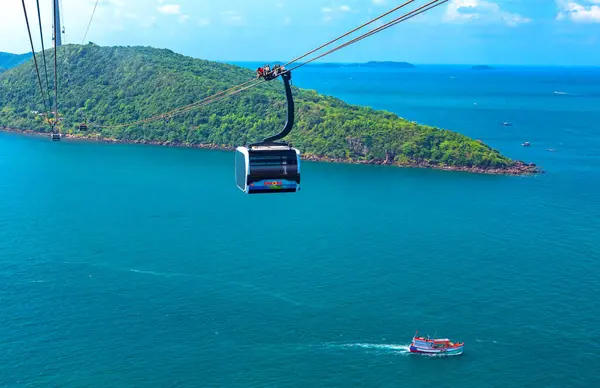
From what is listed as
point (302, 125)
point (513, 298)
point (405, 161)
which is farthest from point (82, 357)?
point (302, 125)

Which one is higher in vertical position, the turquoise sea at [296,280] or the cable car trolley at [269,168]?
the cable car trolley at [269,168]

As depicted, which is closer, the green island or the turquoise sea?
the turquoise sea

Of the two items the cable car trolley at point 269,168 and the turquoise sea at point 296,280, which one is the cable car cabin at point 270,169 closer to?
the cable car trolley at point 269,168

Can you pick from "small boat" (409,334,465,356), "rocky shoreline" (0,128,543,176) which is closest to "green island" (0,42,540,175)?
"rocky shoreline" (0,128,543,176)

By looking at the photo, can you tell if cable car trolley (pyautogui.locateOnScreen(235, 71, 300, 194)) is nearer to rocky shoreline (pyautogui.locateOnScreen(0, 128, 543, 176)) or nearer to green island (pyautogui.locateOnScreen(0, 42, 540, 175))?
rocky shoreline (pyautogui.locateOnScreen(0, 128, 543, 176))

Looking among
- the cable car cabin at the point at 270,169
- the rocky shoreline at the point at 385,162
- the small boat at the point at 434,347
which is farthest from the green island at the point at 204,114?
the cable car cabin at the point at 270,169

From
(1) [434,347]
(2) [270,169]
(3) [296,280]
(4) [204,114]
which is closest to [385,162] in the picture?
(4) [204,114]
